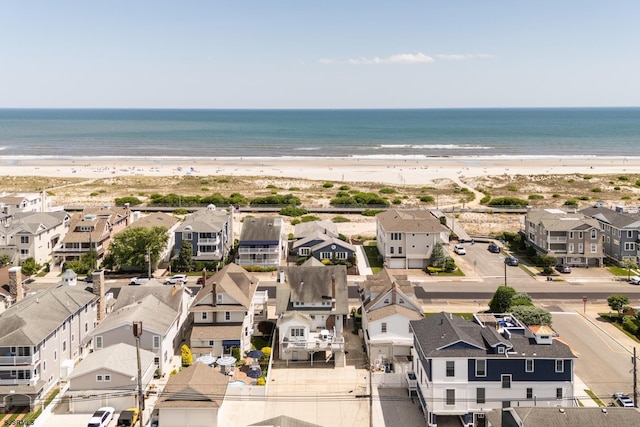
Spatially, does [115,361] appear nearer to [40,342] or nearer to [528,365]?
[40,342]

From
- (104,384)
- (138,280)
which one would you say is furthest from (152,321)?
(138,280)

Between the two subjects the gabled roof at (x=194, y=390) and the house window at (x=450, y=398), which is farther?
the house window at (x=450, y=398)

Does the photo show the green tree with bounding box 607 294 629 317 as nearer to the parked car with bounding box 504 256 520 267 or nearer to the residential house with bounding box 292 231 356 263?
the parked car with bounding box 504 256 520 267

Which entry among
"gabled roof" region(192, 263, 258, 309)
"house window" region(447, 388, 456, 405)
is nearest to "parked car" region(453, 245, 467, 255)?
"gabled roof" region(192, 263, 258, 309)

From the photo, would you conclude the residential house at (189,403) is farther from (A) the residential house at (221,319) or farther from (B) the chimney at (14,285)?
(B) the chimney at (14,285)

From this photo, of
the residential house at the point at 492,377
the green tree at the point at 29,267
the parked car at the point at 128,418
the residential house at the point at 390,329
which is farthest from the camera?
the green tree at the point at 29,267

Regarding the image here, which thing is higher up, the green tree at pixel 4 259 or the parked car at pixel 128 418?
the green tree at pixel 4 259

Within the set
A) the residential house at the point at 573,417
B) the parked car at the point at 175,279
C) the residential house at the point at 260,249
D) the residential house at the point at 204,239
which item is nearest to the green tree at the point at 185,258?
the residential house at the point at 204,239

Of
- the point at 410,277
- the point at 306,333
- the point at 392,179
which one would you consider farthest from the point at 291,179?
the point at 306,333
